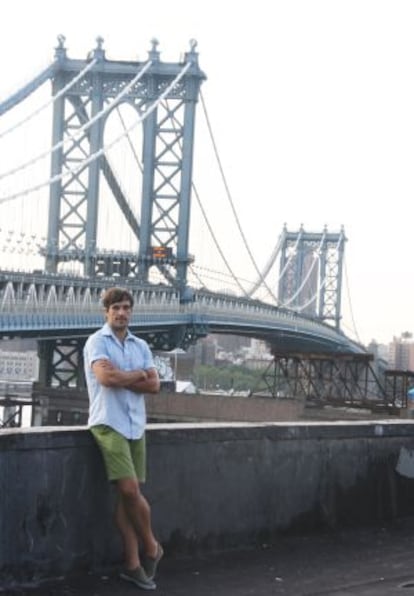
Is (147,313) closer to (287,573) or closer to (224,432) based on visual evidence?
(224,432)

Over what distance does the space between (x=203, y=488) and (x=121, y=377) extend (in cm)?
130

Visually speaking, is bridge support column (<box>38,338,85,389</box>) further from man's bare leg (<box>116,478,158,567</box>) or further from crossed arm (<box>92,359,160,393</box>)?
crossed arm (<box>92,359,160,393</box>)

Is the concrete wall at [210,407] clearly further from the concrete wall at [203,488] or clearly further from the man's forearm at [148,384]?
the man's forearm at [148,384]

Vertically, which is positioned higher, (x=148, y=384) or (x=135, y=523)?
(x=148, y=384)

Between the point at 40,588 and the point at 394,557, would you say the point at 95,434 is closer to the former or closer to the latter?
the point at 40,588

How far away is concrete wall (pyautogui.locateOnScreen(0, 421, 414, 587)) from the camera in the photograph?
5969mm

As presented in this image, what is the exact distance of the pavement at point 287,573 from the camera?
6.10 meters

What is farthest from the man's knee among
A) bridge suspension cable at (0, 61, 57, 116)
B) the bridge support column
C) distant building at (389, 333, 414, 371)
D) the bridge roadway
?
distant building at (389, 333, 414, 371)

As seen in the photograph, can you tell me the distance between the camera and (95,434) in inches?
239

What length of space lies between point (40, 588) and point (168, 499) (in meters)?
1.03

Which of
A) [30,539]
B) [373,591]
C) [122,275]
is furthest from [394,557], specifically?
[122,275]

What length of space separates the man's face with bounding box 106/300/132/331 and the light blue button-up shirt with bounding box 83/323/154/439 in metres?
0.04

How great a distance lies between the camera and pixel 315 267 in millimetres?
112500

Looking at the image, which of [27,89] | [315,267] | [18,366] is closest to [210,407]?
[27,89]
